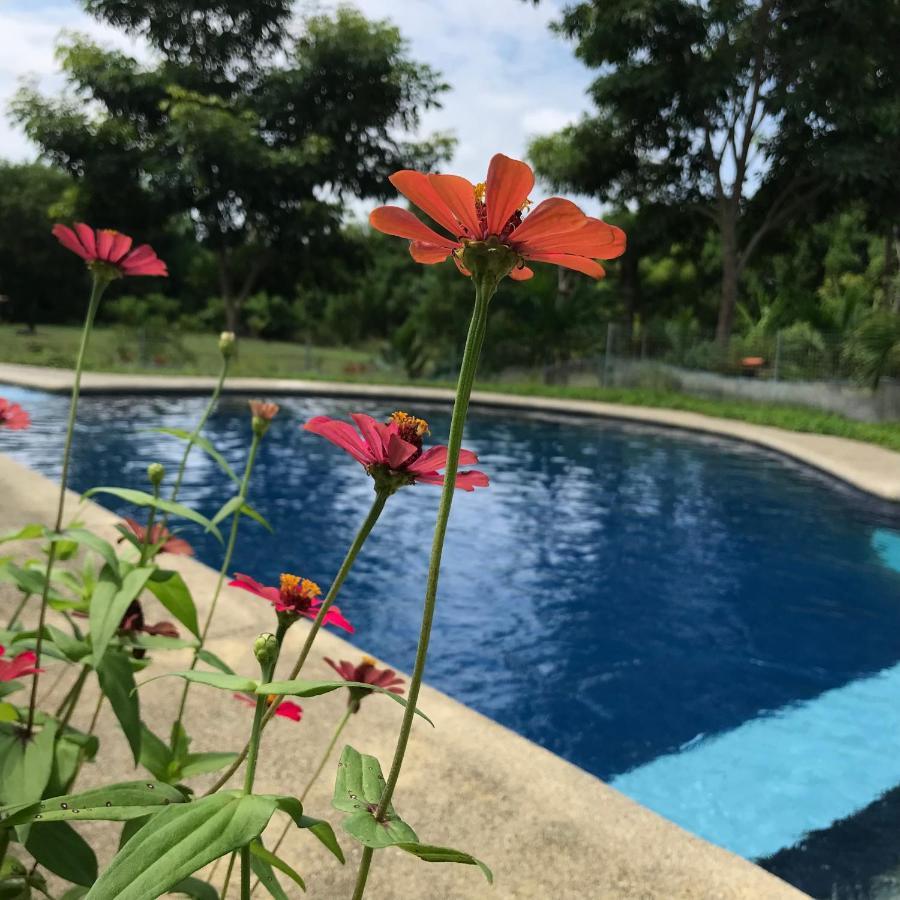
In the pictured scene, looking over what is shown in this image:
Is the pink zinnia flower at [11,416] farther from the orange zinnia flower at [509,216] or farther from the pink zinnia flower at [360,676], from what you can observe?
the orange zinnia flower at [509,216]

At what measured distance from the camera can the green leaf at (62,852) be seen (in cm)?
100

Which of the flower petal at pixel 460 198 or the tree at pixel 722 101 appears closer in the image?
the flower petal at pixel 460 198

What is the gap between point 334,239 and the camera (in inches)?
833

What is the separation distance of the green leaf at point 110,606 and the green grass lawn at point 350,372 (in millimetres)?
10647

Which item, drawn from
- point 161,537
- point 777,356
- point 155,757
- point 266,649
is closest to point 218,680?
point 266,649

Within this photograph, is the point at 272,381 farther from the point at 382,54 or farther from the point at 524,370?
the point at 382,54

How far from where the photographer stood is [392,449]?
78cm

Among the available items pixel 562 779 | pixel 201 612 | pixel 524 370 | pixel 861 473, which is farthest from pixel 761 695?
pixel 524 370

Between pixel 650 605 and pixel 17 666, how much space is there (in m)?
4.18

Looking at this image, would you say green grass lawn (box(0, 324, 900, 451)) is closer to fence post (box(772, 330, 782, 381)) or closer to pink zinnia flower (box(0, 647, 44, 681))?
fence post (box(772, 330, 782, 381))

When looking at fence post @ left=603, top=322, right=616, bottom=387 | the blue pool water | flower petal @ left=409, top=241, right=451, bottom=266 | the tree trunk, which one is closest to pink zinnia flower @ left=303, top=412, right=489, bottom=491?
flower petal @ left=409, top=241, right=451, bottom=266

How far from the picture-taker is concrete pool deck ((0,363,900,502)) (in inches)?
333

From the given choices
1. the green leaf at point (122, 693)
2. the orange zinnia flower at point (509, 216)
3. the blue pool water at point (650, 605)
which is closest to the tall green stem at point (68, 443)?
the green leaf at point (122, 693)

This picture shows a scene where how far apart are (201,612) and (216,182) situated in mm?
18121
